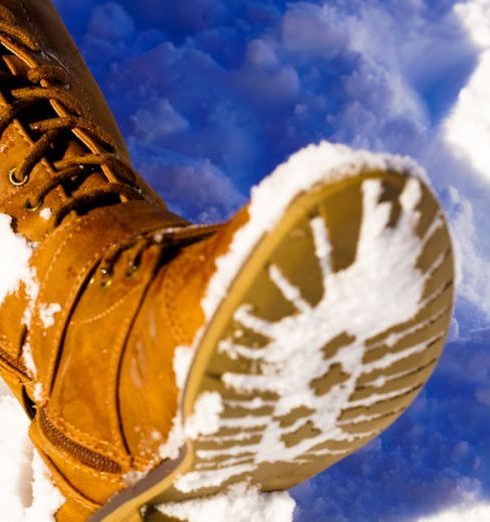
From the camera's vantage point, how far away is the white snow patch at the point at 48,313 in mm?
748

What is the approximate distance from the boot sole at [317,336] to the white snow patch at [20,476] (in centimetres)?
18

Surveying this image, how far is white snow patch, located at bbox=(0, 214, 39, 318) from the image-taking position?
0.79 m

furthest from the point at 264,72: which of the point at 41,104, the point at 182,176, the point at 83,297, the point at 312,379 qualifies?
the point at 312,379

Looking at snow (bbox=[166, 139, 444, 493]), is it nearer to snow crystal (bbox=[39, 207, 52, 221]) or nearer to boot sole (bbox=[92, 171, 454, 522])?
boot sole (bbox=[92, 171, 454, 522])

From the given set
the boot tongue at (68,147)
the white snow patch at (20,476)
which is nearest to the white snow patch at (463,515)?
the white snow patch at (20,476)

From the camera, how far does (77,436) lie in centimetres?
73

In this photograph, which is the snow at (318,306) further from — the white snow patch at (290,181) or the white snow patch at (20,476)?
the white snow patch at (20,476)

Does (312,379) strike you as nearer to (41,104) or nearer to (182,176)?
(41,104)

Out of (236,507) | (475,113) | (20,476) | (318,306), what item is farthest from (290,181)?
(475,113)

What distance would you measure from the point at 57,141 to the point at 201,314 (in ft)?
1.29

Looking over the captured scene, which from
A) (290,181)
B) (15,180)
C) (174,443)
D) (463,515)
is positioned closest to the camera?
(290,181)

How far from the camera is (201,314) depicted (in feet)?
1.93

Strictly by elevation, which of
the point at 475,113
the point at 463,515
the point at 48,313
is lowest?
the point at 463,515

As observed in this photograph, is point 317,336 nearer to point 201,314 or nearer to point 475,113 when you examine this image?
point 201,314
